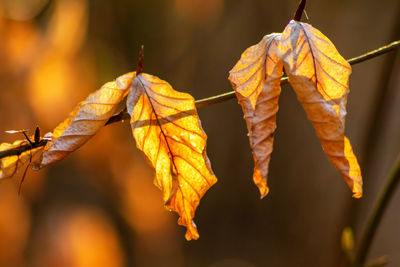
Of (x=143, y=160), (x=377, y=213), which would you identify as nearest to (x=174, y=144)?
(x=377, y=213)

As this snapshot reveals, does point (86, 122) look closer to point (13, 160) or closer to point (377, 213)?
point (13, 160)

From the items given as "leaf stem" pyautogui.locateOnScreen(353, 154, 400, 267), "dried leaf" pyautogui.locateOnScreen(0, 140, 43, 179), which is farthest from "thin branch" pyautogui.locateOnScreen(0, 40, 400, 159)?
"leaf stem" pyautogui.locateOnScreen(353, 154, 400, 267)

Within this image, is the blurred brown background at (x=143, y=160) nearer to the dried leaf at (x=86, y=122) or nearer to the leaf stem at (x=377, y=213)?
the leaf stem at (x=377, y=213)

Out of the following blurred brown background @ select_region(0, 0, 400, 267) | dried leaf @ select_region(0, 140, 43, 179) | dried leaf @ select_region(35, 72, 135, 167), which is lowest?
blurred brown background @ select_region(0, 0, 400, 267)

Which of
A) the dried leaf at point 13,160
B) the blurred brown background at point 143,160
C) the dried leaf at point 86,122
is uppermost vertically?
the dried leaf at point 86,122

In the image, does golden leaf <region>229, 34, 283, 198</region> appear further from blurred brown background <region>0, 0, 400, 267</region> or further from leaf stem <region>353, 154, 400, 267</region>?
blurred brown background <region>0, 0, 400, 267</region>

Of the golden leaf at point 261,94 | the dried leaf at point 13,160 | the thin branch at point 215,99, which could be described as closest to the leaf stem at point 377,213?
the thin branch at point 215,99
